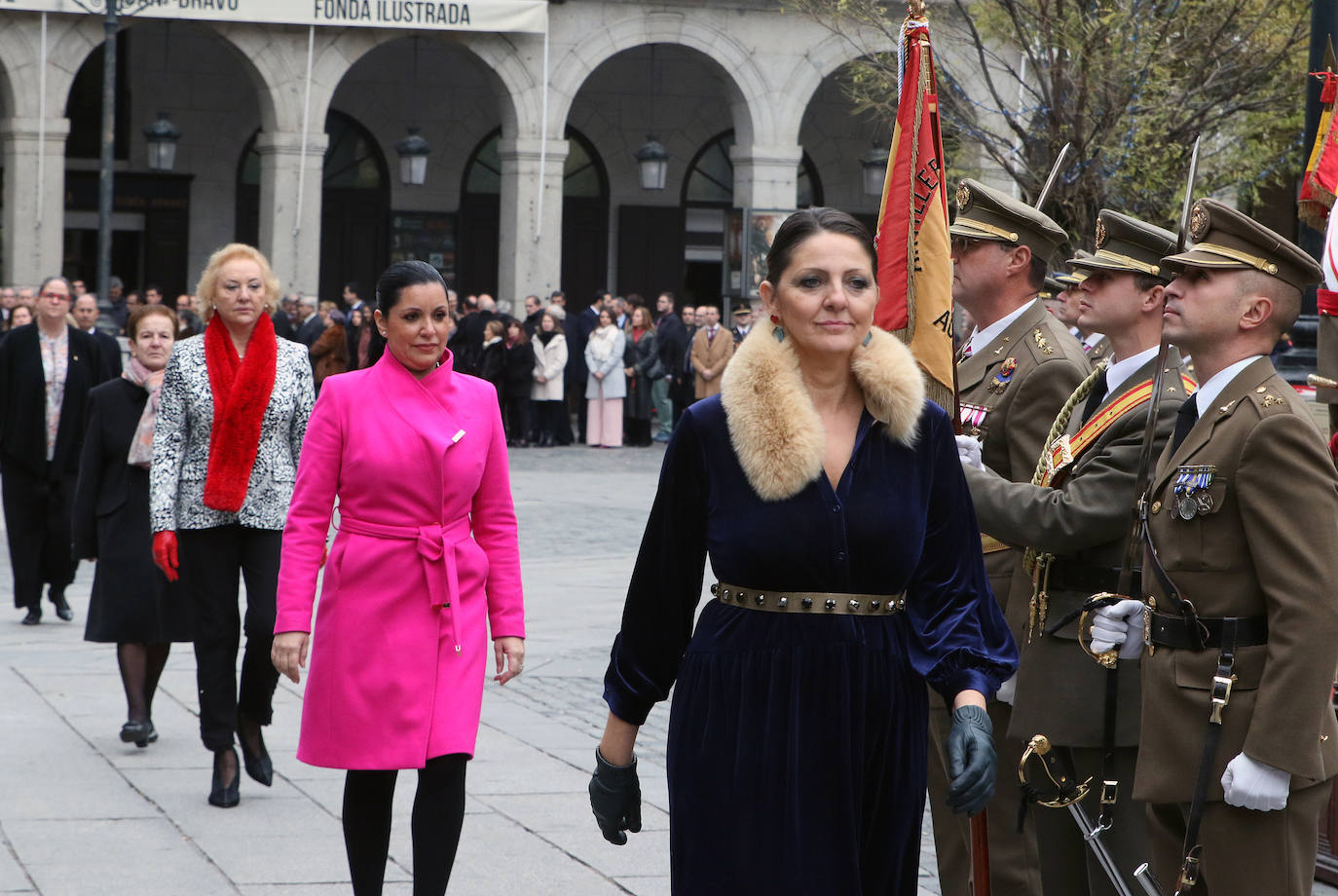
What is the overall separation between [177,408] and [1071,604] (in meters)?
3.50

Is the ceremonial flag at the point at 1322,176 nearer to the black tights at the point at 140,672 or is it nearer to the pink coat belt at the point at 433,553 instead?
the pink coat belt at the point at 433,553

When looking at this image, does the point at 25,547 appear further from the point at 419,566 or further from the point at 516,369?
the point at 516,369

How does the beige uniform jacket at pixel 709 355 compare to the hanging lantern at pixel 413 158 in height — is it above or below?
below

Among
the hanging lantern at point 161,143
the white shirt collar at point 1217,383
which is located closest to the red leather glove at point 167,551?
the white shirt collar at point 1217,383

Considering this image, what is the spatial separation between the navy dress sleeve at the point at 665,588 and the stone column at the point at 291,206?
23360 mm

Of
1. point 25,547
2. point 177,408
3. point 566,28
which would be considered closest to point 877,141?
point 566,28

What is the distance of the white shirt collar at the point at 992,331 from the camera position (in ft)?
17.1

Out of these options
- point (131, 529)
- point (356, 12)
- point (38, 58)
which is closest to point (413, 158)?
point (356, 12)

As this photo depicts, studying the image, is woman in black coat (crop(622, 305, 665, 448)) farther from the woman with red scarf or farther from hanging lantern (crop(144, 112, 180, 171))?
the woman with red scarf

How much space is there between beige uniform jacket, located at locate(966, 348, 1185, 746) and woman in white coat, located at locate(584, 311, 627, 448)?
60.8ft

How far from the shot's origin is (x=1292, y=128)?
65.7 ft

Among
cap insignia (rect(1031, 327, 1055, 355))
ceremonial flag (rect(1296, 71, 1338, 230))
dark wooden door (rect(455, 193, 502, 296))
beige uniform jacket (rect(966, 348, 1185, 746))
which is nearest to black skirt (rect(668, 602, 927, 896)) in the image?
beige uniform jacket (rect(966, 348, 1185, 746))

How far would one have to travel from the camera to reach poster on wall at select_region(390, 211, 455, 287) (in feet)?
101

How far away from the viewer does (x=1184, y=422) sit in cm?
418
